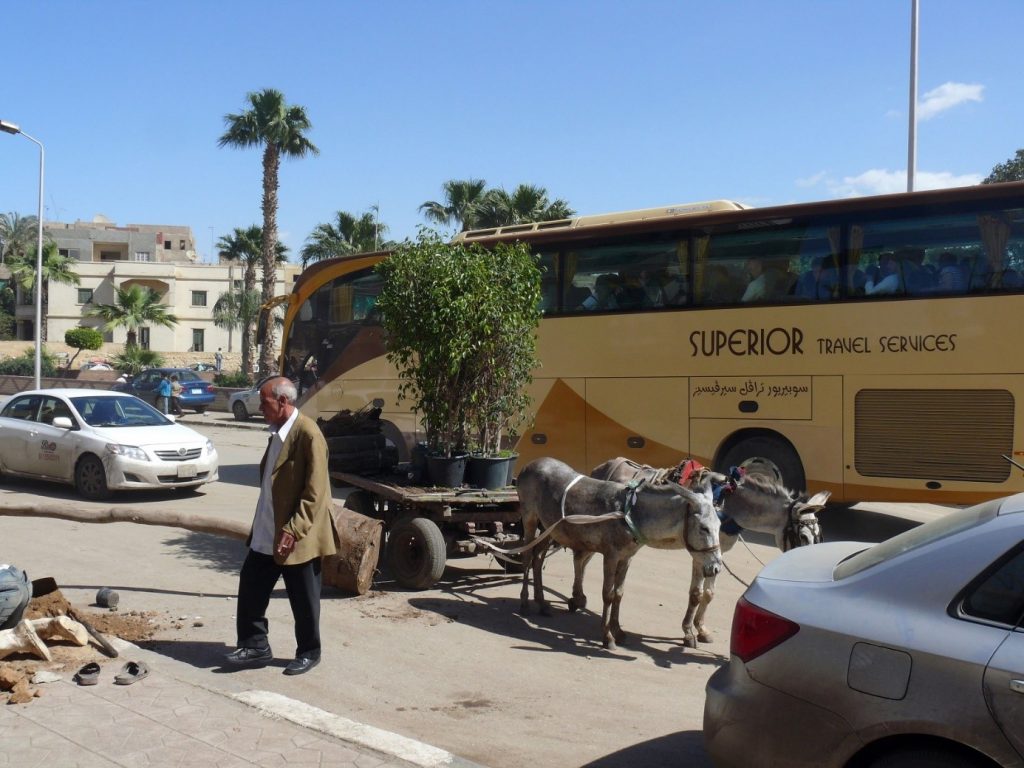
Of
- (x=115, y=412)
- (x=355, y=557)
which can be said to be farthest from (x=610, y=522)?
(x=115, y=412)

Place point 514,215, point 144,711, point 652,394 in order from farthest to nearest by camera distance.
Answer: point 514,215 < point 652,394 < point 144,711

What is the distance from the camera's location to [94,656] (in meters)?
5.98

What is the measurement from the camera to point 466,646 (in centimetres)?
682

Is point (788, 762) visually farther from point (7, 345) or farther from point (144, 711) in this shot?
point (7, 345)

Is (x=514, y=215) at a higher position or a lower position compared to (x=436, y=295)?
higher

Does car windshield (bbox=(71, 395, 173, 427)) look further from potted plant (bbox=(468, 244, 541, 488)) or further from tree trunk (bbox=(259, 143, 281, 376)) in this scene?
tree trunk (bbox=(259, 143, 281, 376))

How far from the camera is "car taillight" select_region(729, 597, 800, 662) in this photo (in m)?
3.67

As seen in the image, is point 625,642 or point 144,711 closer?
point 144,711

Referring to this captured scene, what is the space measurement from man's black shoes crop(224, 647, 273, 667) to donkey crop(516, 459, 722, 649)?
2290 millimetres

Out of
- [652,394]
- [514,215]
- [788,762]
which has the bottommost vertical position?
[788,762]

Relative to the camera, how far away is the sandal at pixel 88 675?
545 cm

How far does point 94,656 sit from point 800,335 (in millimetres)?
8620

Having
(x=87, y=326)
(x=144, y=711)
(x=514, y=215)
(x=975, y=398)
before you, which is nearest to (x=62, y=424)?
(x=144, y=711)

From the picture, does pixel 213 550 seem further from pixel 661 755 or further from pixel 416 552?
pixel 661 755
